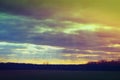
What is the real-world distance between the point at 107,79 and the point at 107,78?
0.82 meters

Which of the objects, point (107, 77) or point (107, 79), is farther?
point (107, 77)

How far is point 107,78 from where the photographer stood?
16016 millimetres

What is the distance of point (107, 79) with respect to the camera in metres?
15.2

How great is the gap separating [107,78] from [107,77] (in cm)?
27

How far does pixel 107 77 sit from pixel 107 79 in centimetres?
108

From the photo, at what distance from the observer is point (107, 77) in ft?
53.4
